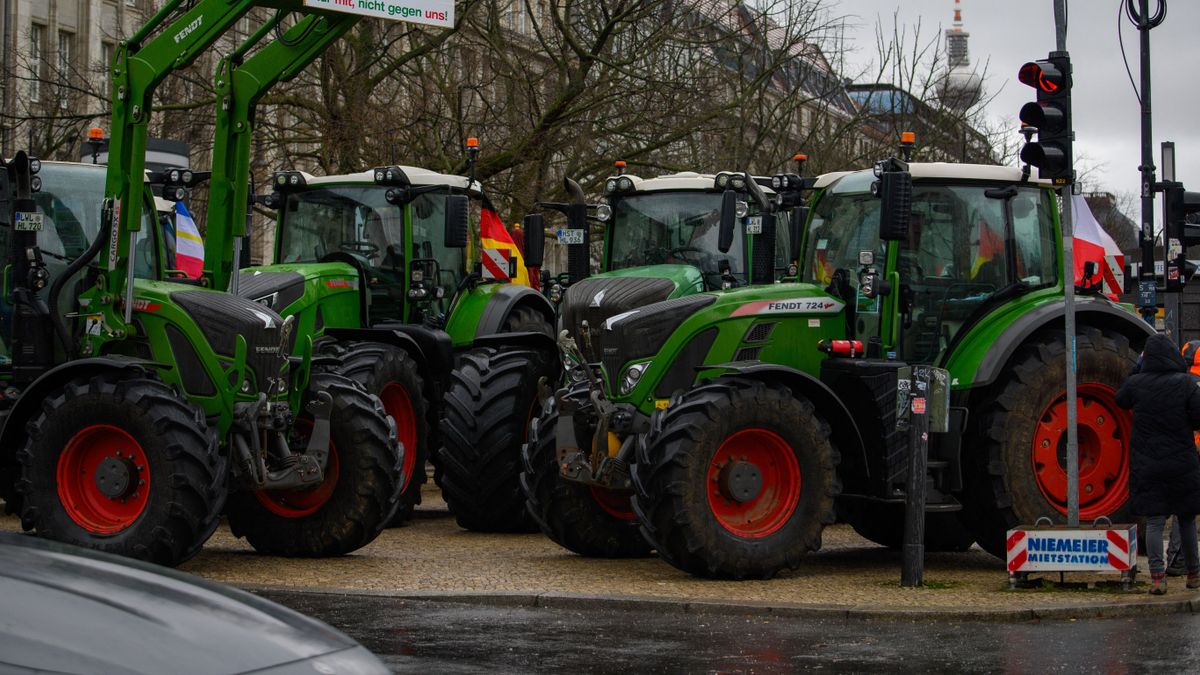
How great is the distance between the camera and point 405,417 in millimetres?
16656

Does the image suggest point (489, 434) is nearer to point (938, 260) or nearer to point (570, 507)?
point (570, 507)

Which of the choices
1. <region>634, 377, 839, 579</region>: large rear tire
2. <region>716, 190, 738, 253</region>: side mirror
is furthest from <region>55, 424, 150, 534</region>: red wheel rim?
<region>716, 190, 738, 253</region>: side mirror

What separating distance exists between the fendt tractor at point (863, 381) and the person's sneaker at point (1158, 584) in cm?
148

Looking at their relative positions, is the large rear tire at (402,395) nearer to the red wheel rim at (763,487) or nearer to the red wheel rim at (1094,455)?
the red wheel rim at (763,487)

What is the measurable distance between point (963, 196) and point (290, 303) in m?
6.44

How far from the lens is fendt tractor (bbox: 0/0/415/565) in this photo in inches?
480

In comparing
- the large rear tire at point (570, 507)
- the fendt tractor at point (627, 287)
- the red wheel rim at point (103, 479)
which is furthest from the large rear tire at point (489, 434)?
the red wheel rim at point (103, 479)

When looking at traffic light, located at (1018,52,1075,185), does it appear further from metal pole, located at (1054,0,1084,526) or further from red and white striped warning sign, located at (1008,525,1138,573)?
red and white striped warning sign, located at (1008,525,1138,573)

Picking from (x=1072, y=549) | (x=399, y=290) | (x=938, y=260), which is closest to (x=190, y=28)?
(x=399, y=290)

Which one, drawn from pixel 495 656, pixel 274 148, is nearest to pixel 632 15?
pixel 274 148

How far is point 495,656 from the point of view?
923 cm

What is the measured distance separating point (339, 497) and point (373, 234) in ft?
16.0

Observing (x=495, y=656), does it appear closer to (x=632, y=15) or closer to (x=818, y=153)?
(x=632, y=15)

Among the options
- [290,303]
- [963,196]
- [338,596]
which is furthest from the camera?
[290,303]
